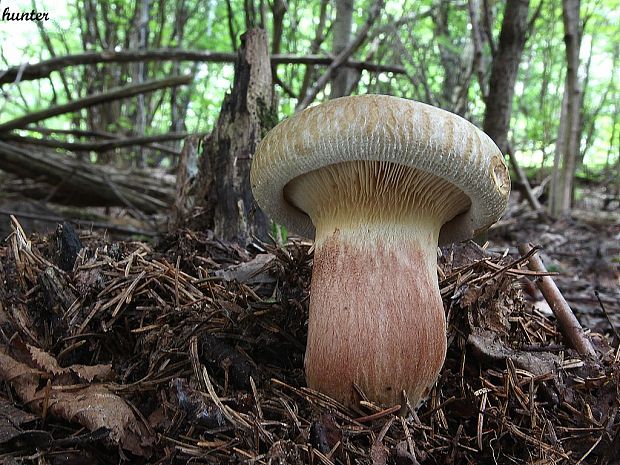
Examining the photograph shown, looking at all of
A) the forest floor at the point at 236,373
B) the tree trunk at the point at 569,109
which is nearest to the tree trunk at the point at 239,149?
the forest floor at the point at 236,373

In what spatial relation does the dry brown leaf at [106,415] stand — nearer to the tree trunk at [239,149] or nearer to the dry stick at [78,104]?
the tree trunk at [239,149]

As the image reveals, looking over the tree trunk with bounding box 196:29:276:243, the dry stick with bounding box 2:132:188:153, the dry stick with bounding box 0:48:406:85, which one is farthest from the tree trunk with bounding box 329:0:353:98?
the tree trunk with bounding box 196:29:276:243

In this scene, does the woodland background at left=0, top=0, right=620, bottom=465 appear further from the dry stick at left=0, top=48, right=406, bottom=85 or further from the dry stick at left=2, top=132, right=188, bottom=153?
the dry stick at left=2, top=132, right=188, bottom=153

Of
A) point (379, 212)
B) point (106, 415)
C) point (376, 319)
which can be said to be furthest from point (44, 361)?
point (379, 212)

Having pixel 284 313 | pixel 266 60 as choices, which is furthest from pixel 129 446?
pixel 266 60

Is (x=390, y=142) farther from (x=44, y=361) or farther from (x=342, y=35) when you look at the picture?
(x=342, y=35)

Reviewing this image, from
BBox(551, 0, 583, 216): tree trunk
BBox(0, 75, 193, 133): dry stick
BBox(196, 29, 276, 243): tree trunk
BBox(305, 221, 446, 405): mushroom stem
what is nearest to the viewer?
BBox(305, 221, 446, 405): mushroom stem

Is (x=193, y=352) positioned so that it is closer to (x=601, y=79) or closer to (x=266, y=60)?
(x=266, y=60)
